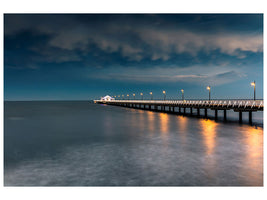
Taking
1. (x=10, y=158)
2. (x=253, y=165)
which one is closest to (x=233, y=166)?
(x=253, y=165)

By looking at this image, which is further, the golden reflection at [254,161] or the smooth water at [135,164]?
the golden reflection at [254,161]

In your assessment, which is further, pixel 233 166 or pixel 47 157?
pixel 47 157

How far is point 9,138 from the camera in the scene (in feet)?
85.7

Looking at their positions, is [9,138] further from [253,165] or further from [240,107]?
[240,107]

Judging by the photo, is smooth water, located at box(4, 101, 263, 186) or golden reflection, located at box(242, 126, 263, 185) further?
golden reflection, located at box(242, 126, 263, 185)

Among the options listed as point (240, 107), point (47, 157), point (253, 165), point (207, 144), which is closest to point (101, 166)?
point (47, 157)

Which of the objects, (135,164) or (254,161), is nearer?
(135,164)
